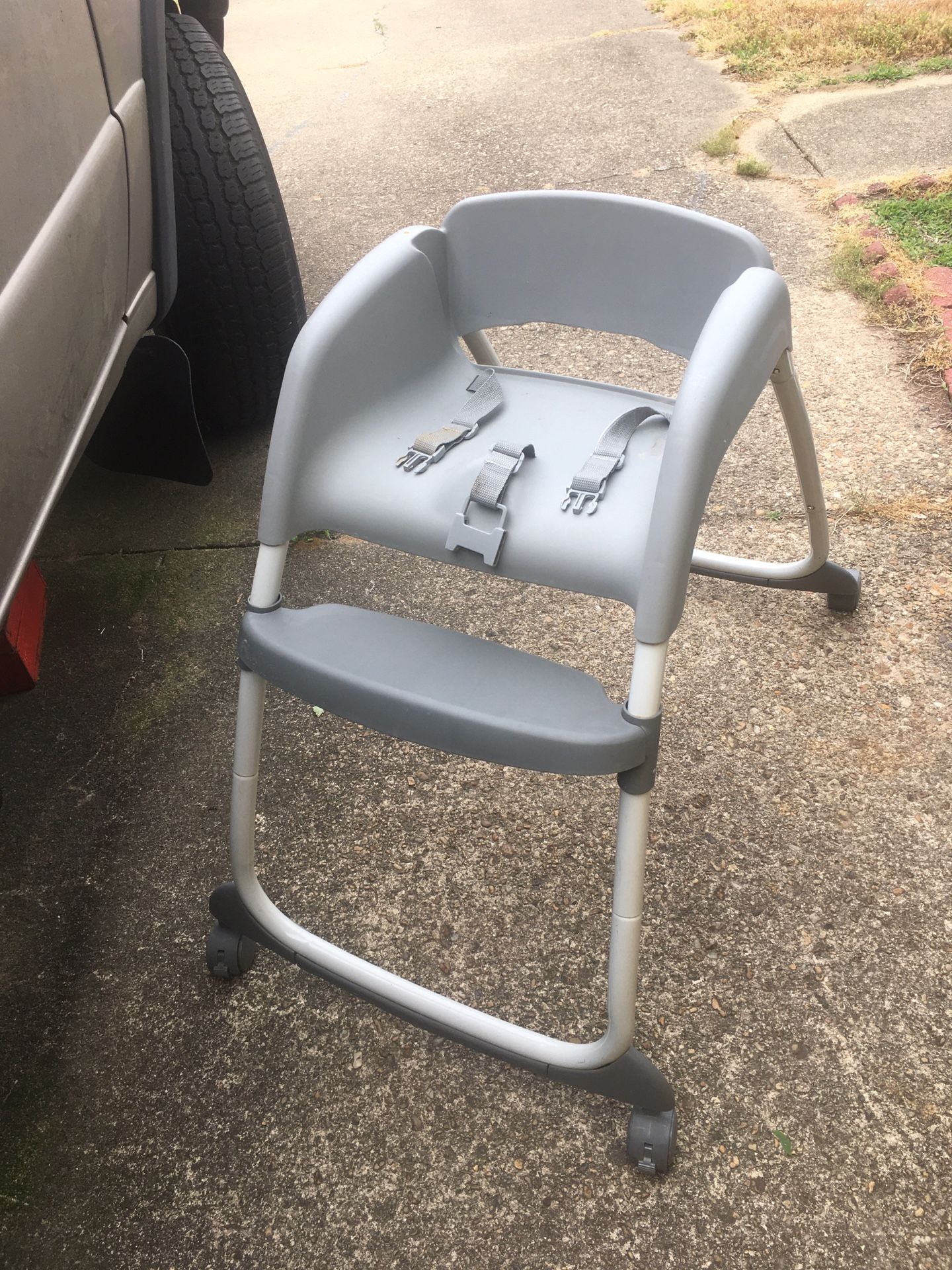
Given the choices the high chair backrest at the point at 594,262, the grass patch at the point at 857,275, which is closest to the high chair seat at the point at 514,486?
the high chair backrest at the point at 594,262

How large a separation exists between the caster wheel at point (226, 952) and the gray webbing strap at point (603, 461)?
71 cm

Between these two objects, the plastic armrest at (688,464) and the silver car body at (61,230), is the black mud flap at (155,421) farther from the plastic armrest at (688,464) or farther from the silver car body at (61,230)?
the plastic armrest at (688,464)

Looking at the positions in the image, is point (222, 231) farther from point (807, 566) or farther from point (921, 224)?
point (921, 224)

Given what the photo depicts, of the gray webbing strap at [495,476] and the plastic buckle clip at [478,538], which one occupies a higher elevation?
the gray webbing strap at [495,476]

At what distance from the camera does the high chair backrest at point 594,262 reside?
125 cm

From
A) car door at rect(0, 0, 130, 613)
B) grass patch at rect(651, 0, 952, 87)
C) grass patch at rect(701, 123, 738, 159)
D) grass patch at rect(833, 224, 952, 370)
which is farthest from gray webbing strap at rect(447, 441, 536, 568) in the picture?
grass patch at rect(651, 0, 952, 87)

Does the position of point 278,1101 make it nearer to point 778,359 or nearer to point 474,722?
point 474,722

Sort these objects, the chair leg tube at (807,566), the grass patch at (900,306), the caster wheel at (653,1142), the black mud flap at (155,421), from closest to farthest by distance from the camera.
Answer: the caster wheel at (653,1142), the chair leg tube at (807,566), the black mud flap at (155,421), the grass patch at (900,306)

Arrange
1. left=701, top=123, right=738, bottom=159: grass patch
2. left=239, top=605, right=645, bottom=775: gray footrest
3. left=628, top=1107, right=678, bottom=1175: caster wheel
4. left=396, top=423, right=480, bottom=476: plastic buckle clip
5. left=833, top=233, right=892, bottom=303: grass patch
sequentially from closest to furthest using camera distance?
1. left=239, top=605, right=645, bottom=775: gray footrest
2. left=628, top=1107, right=678, bottom=1175: caster wheel
3. left=396, top=423, right=480, bottom=476: plastic buckle clip
4. left=833, top=233, right=892, bottom=303: grass patch
5. left=701, top=123, right=738, bottom=159: grass patch

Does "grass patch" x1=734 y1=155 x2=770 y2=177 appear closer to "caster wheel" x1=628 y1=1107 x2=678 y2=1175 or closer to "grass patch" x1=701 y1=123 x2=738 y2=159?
"grass patch" x1=701 y1=123 x2=738 y2=159

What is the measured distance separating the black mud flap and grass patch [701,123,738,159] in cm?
230

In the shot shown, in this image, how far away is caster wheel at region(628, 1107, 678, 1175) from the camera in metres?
1.06

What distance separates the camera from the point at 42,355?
114 cm

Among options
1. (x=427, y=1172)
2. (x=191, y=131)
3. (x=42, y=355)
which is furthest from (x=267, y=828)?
(x=191, y=131)
